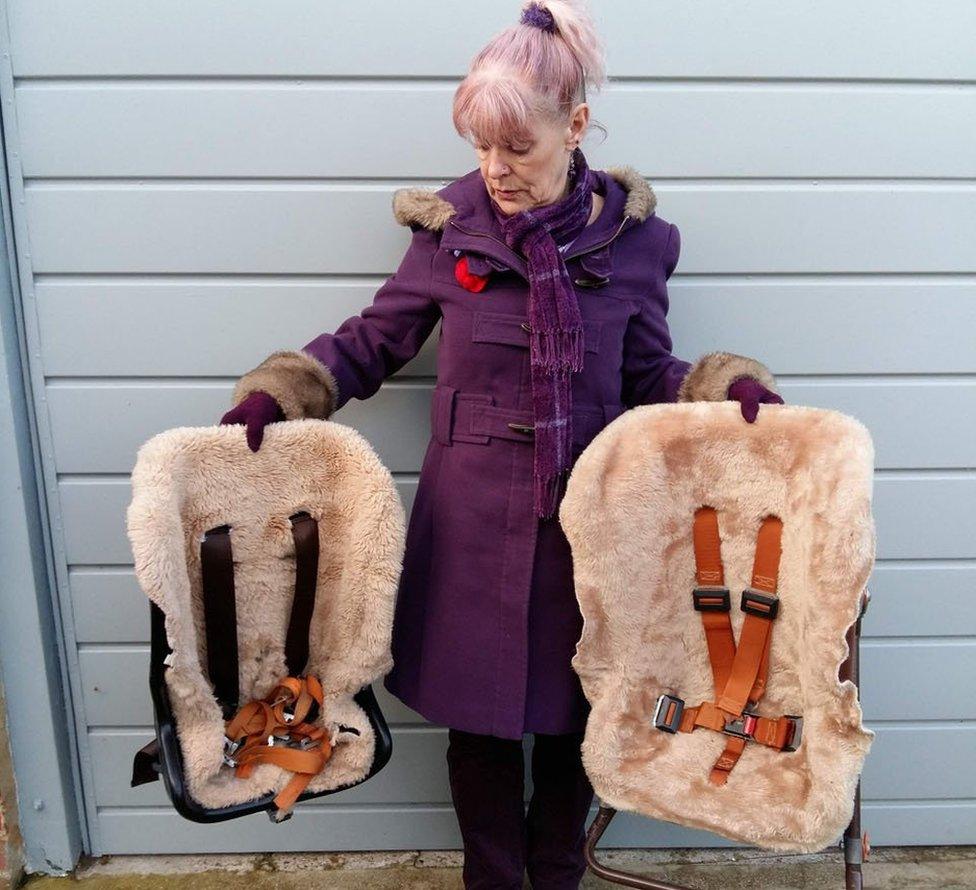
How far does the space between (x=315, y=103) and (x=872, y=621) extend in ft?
5.53

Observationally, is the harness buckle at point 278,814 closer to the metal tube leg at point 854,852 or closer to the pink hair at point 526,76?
the metal tube leg at point 854,852

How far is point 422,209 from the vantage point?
5.17 ft

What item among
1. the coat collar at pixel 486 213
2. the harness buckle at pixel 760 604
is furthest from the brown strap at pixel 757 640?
the coat collar at pixel 486 213

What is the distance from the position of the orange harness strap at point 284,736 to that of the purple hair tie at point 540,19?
121 centimetres

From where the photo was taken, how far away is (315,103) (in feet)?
5.74

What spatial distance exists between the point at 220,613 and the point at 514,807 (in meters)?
0.70

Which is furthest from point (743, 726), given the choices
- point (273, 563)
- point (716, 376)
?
point (273, 563)

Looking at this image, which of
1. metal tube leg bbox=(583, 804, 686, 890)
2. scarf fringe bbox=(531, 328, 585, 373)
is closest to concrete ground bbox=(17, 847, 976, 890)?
metal tube leg bbox=(583, 804, 686, 890)

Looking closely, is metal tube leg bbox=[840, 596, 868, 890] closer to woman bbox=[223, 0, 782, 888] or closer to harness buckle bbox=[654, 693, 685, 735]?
harness buckle bbox=[654, 693, 685, 735]

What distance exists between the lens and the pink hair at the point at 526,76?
136cm

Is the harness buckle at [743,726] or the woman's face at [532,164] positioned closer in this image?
the woman's face at [532,164]

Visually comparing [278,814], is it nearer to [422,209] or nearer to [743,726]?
[743,726]

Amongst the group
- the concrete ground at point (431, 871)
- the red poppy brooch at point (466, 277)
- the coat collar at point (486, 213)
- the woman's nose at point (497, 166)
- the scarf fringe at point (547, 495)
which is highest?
the woman's nose at point (497, 166)

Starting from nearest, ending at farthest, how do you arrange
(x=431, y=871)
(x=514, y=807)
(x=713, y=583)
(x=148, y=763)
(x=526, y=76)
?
(x=526, y=76), (x=148, y=763), (x=713, y=583), (x=514, y=807), (x=431, y=871)
